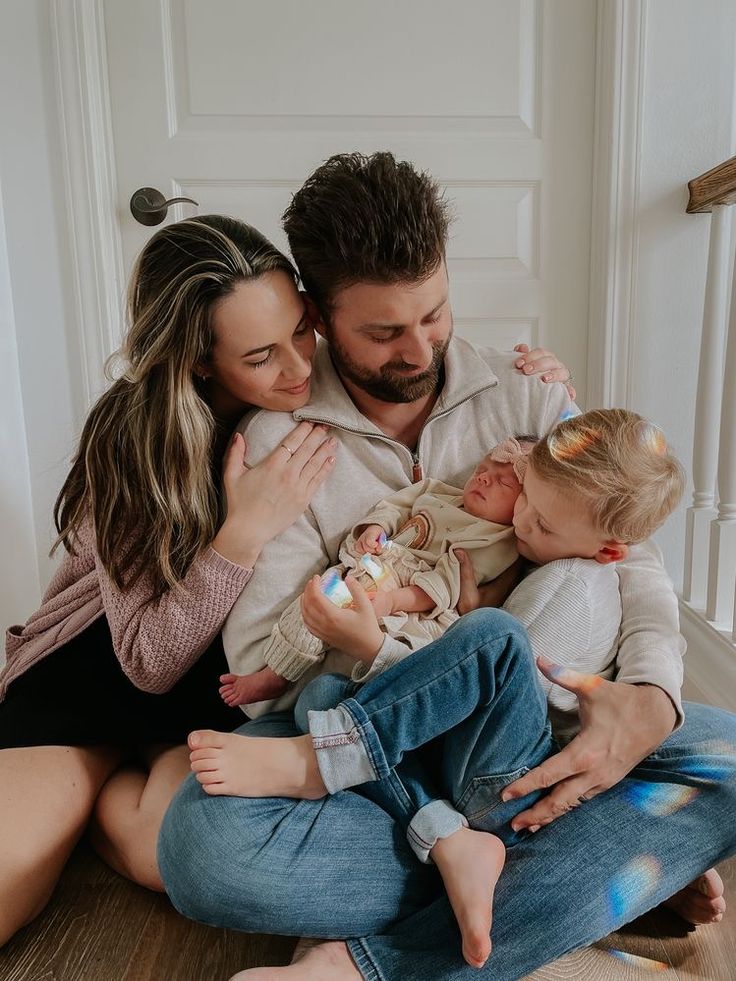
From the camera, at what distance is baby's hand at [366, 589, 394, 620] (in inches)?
46.1

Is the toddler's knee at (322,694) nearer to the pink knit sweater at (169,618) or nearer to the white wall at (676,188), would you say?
the pink knit sweater at (169,618)

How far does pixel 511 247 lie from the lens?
2146 mm

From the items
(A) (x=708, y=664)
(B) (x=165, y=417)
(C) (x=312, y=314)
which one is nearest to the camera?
(B) (x=165, y=417)

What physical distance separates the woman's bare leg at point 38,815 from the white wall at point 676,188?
150 centimetres

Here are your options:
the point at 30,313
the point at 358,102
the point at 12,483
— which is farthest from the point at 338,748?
the point at 358,102

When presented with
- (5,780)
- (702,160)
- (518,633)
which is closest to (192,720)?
(5,780)

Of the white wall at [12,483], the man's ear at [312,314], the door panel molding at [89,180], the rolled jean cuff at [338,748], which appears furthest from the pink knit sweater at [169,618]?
the door panel molding at [89,180]

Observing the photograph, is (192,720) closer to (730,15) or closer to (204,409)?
(204,409)

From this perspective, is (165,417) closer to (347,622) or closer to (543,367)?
(347,622)

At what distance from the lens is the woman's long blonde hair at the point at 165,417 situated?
1230 millimetres

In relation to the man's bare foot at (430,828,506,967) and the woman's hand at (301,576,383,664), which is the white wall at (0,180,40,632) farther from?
the man's bare foot at (430,828,506,967)

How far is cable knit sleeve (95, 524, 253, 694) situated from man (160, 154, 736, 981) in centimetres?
4

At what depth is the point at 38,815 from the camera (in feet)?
4.15

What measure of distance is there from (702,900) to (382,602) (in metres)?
0.58
